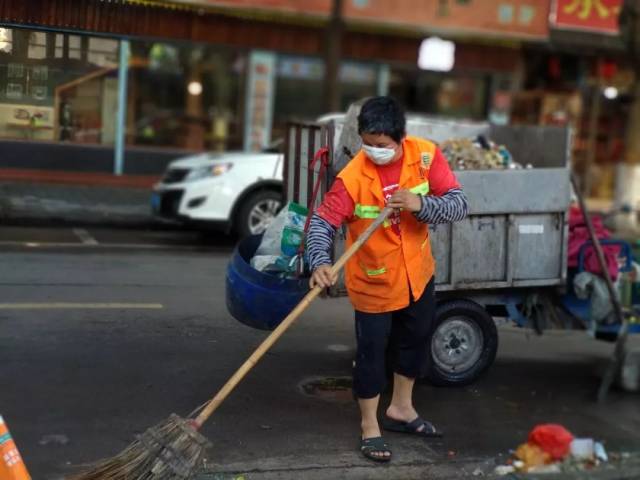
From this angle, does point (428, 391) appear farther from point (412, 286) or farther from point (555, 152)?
point (555, 152)

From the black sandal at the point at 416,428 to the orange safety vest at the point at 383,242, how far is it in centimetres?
80

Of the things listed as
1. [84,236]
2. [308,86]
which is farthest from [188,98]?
[84,236]

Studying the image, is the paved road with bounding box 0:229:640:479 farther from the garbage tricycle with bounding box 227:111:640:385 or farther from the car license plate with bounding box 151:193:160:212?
the car license plate with bounding box 151:193:160:212

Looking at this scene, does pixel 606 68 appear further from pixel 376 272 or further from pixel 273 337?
pixel 273 337

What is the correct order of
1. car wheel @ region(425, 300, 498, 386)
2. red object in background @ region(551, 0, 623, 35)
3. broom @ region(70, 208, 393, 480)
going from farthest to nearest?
1. red object in background @ region(551, 0, 623, 35)
2. car wheel @ region(425, 300, 498, 386)
3. broom @ region(70, 208, 393, 480)

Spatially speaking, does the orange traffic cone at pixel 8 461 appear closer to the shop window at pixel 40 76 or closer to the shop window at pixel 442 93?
the shop window at pixel 40 76

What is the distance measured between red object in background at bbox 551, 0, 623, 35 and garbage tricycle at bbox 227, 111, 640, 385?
13.2 meters

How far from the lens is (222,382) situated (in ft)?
18.6

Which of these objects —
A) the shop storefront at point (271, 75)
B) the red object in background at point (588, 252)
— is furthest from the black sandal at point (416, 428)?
the shop storefront at point (271, 75)

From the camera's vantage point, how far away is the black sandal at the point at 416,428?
4.98 meters

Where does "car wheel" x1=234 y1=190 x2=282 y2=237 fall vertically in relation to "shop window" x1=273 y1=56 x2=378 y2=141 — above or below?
below

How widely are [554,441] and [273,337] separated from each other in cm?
159

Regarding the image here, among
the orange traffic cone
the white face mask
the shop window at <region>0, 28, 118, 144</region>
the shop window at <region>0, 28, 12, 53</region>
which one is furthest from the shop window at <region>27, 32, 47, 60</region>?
the orange traffic cone

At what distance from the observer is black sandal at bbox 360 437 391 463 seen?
181 inches
